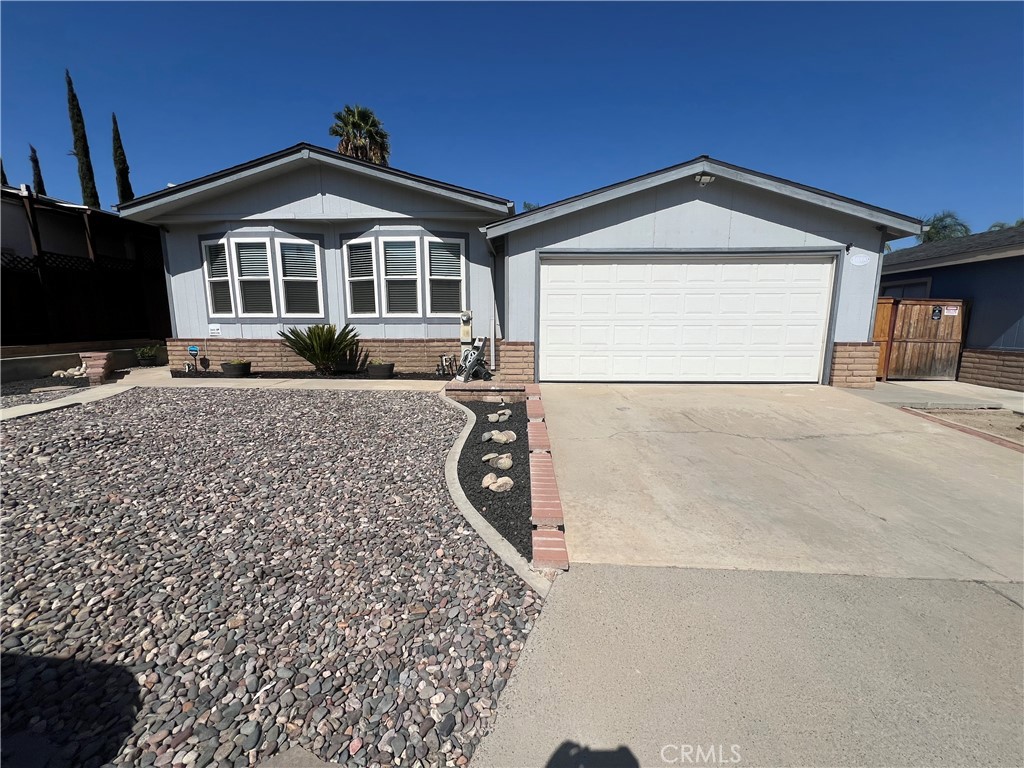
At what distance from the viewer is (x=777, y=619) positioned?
2.30 metres

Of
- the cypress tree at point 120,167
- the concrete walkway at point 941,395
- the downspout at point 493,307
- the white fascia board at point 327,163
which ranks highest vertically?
the cypress tree at point 120,167

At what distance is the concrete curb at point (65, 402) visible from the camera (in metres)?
5.92

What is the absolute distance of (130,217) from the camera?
9023mm

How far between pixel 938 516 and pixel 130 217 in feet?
43.4

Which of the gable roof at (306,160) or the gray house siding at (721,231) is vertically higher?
the gable roof at (306,160)

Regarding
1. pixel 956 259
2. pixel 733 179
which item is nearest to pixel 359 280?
pixel 733 179

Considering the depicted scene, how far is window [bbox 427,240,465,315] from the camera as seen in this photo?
9.23 metres

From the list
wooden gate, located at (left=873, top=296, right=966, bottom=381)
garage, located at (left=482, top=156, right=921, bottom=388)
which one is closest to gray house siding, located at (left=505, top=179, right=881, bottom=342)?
garage, located at (left=482, top=156, right=921, bottom=388)

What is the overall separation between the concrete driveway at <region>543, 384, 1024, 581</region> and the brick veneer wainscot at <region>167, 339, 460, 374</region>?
4167 mm

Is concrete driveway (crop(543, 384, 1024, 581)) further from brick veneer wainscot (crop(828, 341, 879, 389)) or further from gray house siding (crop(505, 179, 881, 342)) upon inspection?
gray house siding (crop(505, 179, 881, 342))

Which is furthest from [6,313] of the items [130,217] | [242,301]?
[242,301]

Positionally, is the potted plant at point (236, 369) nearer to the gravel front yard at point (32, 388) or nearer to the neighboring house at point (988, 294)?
the gravel front yard at point (32, 388)

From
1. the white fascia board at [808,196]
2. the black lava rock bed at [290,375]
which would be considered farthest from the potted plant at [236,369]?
the white fascia board at [808,196]

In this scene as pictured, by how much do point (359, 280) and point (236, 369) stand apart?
10.4 ft
